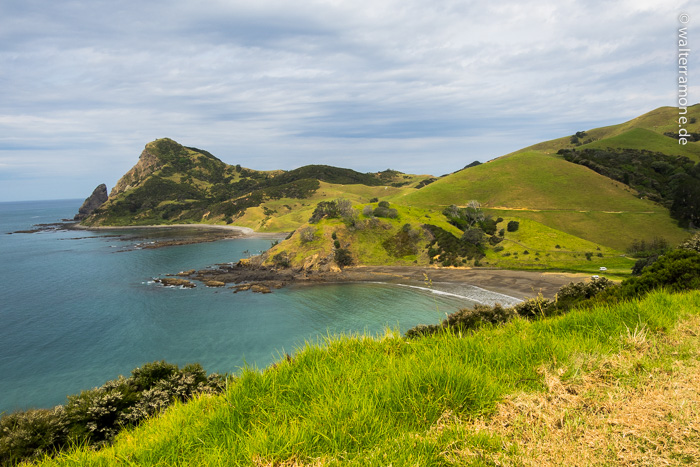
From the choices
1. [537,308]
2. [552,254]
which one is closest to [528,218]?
[552,254]

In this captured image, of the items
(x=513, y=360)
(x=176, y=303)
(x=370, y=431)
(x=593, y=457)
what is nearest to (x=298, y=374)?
(x=370, y=431)

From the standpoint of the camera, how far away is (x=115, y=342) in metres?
42.9

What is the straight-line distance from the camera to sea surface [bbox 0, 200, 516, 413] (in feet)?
118

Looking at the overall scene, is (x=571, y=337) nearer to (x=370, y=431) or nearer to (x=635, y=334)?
(x=635, y=334)

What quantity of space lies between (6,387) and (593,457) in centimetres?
4926

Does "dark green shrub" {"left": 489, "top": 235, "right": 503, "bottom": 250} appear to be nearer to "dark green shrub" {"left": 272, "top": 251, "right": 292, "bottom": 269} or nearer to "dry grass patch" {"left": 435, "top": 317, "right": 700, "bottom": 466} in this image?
"dark green shrub" {"left": 272, "top": 251, "right": 292, "bottom": 269}

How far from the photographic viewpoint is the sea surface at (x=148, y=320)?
36.0 metres

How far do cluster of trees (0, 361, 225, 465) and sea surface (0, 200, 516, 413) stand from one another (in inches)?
260

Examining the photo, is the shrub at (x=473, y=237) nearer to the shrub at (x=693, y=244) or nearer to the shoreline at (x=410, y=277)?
the shoreline at (x=410, y=277)

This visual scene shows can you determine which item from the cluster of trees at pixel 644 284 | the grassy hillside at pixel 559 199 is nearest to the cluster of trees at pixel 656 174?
the grassy hillside at pixel 559 199

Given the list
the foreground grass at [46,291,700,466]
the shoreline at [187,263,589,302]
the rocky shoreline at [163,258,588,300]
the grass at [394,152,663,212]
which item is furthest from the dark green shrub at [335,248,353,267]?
the foreground grass at [46,291,700,466]

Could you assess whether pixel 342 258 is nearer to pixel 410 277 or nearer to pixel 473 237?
pixel 410 277

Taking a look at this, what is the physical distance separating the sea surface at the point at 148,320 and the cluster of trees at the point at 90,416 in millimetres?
6603

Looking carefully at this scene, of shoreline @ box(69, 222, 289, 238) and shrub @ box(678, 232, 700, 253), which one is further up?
shoreline @ box(69, 222, 289, 238)
